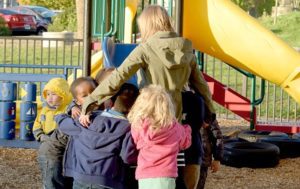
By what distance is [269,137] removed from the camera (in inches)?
396

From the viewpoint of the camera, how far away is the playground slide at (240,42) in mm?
8797

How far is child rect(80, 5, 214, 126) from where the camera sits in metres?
4.35

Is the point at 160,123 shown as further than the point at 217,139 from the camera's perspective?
No

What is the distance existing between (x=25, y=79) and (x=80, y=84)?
515 centimetres

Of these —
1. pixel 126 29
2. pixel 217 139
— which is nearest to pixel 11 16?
pixel 126 29

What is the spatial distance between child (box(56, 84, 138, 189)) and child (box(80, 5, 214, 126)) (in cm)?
15

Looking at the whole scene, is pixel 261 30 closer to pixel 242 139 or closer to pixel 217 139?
pixel 242 139

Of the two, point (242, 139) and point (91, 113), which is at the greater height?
point (91, 113)

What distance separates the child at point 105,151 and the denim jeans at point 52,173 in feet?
1.86

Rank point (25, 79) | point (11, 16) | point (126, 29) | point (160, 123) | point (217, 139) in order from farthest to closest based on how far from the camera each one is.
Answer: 1. point (11, 16)
2. point (126, 29)
3. point (25, 79)
4. point (217, 139)
5. point (160, 123)

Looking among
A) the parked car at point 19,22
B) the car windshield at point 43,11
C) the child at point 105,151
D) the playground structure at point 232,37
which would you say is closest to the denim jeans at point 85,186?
the child at point 105,151

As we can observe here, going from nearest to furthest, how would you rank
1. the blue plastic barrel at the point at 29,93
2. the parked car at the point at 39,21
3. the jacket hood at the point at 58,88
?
the jacket hood at the point at 58,88, the blue plastic barrel at the point at 29,93, the parked car at the point at 39,21

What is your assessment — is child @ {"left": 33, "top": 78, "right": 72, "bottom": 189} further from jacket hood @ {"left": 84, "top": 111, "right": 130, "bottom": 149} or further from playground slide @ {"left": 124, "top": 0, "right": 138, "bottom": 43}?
playground slide @ {"left": 124, "top": 0, "right": 138, "bottom": 43}

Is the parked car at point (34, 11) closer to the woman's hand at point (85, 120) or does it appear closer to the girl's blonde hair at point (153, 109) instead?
the woman's hand at point (85, 120)
